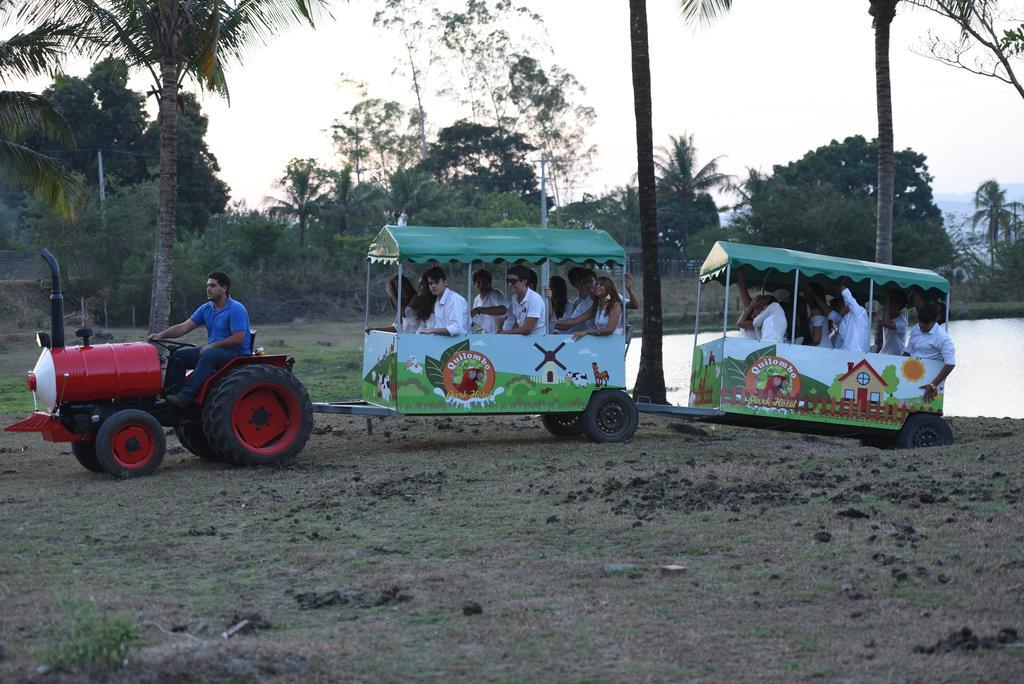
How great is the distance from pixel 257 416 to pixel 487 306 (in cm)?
292

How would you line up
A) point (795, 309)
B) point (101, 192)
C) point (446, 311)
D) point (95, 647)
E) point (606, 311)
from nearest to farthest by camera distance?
point (95, 647) < point (446, 311) < point (795, 309) < point (606, 311) < point (101, 192)

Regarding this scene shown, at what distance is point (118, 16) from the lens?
18672 mm

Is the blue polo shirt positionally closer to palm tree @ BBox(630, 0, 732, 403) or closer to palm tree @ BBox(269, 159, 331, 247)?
palm tree @ BBox(630, 0, 732, 403)

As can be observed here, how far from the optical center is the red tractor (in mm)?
10203

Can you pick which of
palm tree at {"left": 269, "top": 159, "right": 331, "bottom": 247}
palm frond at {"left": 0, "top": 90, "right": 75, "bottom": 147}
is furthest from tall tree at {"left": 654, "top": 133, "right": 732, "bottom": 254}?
palm frond at {"left": 0, "top": 90, "right": 75, "bottom": 147}

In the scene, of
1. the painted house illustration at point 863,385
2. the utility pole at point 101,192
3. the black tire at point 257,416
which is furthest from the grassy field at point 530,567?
the utility pole at point 101,192

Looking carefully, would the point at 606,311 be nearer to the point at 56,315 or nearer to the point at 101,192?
the point at 56,315

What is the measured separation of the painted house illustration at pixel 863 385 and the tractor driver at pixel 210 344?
241 inches

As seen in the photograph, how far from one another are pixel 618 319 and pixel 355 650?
749 cm

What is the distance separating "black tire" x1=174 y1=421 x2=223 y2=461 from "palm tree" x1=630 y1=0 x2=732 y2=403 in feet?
20.4

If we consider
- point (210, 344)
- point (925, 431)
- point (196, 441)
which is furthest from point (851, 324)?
point (196, 441)

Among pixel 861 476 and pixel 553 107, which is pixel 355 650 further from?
pixel 553 107

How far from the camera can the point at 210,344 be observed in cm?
1096

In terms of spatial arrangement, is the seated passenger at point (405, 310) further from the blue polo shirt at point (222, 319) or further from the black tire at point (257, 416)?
the blue polo shirt at point (222, 319)
